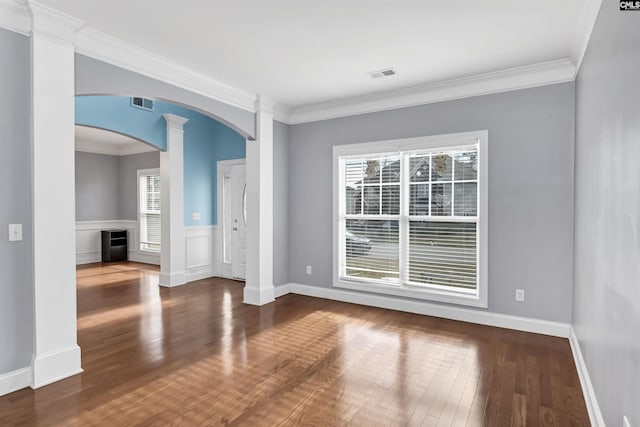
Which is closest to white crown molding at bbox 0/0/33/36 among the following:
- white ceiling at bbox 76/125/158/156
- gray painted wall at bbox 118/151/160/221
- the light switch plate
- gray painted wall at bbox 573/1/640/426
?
the light switch plate

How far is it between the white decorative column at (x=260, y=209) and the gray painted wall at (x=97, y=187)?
595cm

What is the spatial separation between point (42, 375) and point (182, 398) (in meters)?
1.11

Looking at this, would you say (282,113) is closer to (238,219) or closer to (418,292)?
(238,219)

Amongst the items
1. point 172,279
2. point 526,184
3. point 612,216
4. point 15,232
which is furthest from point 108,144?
point 612,216

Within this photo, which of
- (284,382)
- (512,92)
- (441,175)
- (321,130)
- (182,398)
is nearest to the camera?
(182,398)

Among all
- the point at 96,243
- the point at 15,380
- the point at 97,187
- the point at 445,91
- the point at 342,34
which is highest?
the point at 342,34

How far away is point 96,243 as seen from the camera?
871cm

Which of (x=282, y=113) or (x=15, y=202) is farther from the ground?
(x=282, y=113)

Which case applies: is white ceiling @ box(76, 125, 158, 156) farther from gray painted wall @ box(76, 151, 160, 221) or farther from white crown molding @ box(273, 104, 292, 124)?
white crown molding @ box(273, 104, 292, 124)

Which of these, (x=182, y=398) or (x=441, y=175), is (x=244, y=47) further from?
(x=182, y=398)

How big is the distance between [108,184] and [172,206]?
13.8ft

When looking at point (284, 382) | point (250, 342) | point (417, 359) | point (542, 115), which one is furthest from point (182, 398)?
point (542, 115)

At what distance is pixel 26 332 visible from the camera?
262 centimetres

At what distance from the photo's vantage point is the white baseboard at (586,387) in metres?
2.13
